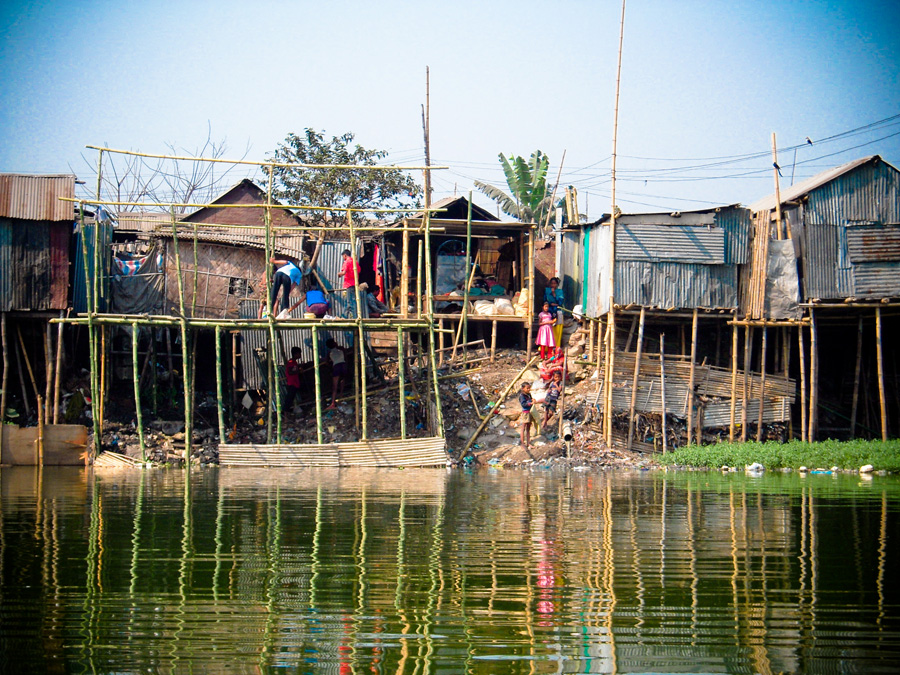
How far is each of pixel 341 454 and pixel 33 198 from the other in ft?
31.1

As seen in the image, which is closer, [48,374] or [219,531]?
[219,531]

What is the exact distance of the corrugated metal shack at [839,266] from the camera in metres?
22.1

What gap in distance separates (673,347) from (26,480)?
14900 millimetres

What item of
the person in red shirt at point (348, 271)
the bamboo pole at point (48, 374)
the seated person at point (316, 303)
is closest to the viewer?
the bamboo pole at point (48, 374)

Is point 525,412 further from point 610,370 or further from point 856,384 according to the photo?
point 856,384

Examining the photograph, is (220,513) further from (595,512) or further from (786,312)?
(786,312)

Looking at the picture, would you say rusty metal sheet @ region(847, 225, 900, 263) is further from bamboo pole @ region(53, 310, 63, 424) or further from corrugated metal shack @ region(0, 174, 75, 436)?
corrugated metal shack @ region(0, 174, 75, 436)

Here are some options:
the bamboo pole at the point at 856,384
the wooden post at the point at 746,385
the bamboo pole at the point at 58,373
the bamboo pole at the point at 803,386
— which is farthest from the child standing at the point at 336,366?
the bamboo pole at the point at 856,384

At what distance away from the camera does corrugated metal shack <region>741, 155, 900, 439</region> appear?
22109 millimetres

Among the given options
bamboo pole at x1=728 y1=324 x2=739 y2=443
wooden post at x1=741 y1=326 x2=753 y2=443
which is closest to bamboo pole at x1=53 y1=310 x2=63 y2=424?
bamboo pole at x1=728 y1=324 x2=739 y2=443

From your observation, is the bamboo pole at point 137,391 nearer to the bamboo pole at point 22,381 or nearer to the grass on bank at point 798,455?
the bamboo pole at point 22,381

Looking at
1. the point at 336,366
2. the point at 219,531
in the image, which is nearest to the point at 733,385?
the point at 336,366

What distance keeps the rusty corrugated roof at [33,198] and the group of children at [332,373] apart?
6.06m

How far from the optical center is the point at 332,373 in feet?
74.0
